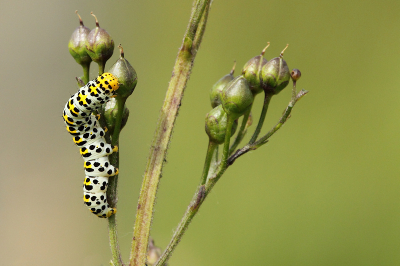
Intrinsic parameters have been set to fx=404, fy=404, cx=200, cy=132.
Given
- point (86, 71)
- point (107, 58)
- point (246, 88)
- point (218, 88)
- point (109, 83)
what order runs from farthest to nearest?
point (218, 88) < point (86, 71) < point (107, 58) < point (246, 88) < point (109, 83)

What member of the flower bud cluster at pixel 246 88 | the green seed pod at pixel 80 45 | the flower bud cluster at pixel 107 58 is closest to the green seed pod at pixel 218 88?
the flower bud cluster at pixel 246 88

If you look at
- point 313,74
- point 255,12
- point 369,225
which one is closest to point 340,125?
point 313,74

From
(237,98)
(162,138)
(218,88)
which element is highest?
(218,88)

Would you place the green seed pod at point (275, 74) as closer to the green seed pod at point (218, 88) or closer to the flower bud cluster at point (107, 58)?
the green seed pod at point (218, 88)

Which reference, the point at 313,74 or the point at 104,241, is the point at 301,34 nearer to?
the point at 313,74

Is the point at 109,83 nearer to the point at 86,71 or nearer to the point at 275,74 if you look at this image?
the point at 86,71

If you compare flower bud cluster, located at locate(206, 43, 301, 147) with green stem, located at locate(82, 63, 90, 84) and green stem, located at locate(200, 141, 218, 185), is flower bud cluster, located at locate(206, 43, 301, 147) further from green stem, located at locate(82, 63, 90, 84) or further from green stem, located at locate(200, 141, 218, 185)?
green stem, located at locate(82, 63, 90, 84)

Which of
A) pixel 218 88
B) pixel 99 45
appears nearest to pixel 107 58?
pixel 99 45
